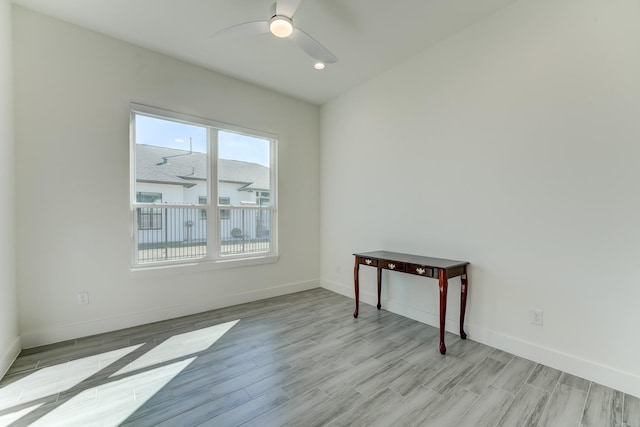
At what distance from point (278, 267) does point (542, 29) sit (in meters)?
3.84

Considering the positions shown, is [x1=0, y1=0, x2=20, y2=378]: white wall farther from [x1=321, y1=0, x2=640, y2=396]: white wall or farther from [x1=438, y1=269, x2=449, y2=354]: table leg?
[x1=321, y1=0, x2=640, y2=396]: white wall

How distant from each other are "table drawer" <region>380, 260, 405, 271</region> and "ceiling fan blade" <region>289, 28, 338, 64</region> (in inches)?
80.5

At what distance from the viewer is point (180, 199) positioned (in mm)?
3324

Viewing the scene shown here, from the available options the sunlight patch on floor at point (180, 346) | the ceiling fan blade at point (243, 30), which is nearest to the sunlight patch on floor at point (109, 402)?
the sunlight patch on floor at point (180, 346)

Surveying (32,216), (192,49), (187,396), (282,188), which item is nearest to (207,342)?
Answer: (187,396)

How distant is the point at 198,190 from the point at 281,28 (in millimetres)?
2116

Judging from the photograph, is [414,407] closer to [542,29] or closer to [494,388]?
[494,388]

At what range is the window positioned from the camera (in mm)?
3091

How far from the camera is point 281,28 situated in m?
2.21

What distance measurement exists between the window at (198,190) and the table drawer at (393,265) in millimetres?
1822

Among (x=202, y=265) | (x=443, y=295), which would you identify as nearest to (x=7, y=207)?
(x=202, y=265)

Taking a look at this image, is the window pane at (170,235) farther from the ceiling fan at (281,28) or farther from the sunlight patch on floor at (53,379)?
the ceiling fan at (281,28)

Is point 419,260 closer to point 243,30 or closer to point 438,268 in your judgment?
point 438,268

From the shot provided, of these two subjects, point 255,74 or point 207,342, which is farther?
point 255,74
